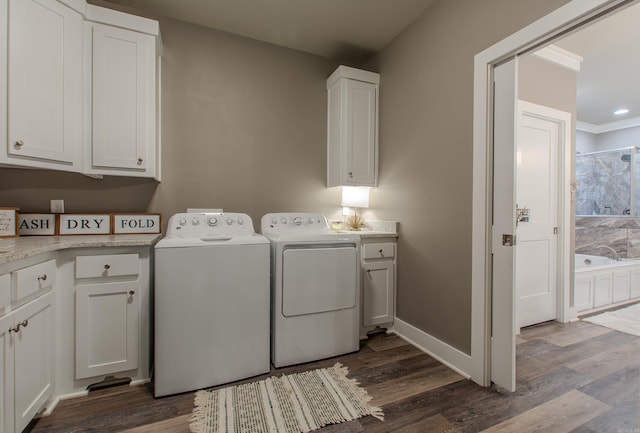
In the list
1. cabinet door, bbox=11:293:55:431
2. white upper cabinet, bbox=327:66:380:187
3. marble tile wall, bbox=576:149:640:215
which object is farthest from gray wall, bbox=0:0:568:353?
marble tile wall, bbox=576:149:640:215

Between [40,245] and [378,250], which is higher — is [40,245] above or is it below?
above

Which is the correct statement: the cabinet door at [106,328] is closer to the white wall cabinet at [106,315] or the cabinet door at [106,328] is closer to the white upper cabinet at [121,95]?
the white wall cabinet at [106,315]

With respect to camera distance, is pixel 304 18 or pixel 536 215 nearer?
pixel 304 18

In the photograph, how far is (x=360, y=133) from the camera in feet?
8.98

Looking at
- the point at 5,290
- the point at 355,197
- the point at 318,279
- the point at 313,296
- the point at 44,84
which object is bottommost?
the point at 313,296

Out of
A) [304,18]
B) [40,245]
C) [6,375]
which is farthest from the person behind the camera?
[304,18]

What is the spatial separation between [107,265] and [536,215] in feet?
11.8

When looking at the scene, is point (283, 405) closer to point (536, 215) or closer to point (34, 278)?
point (34, 278)

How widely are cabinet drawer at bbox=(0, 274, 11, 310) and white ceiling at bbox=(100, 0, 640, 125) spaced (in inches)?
84.0

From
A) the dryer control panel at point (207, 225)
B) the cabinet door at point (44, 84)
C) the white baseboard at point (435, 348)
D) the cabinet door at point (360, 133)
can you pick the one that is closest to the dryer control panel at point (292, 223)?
the dryer control panel at point (207, 225)

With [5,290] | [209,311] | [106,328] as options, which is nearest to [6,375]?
[5,290]

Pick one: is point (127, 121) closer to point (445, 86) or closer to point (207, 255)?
point (207, 255)

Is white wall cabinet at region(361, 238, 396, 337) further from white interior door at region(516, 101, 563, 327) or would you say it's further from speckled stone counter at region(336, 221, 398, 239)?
white interior door at region(516, 101, 563, 327)

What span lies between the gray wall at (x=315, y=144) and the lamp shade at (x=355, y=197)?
4.7 inches
